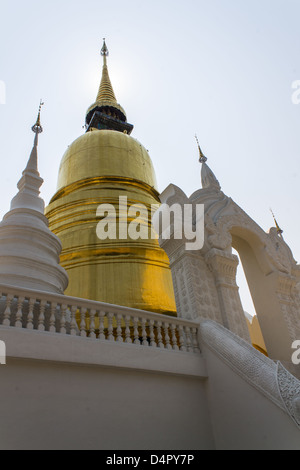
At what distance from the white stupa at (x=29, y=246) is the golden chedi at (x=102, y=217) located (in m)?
2.30

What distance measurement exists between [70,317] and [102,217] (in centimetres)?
585

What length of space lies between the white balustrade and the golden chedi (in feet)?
10.2

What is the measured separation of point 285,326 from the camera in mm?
6648

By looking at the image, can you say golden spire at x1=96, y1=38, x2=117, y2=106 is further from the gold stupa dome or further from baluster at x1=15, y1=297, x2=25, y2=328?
baluster at x1=15, y1=297, x2=25, y2=328

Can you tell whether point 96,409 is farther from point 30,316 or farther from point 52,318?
point 30,316

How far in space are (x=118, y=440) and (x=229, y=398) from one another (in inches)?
58.4

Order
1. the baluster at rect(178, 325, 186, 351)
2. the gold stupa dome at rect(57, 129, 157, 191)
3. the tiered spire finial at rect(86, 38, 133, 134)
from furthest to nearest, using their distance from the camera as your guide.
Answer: the tiered spire finial at rect(86, 38, 133, 134)
the gold stupa dome at rect(57, 129, 157, 191)
the baluster at rect(178, 325, 186, 351)

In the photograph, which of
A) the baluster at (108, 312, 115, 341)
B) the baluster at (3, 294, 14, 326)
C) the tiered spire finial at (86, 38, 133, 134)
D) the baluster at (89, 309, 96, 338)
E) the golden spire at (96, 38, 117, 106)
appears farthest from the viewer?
the golden spire at (96, 38, 117, 106)

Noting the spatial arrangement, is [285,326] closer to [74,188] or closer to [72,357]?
[72,357]

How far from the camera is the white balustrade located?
12.5 ft

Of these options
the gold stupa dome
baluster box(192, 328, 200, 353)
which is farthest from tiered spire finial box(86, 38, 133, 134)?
baluster box(192, 328, 200, 353)

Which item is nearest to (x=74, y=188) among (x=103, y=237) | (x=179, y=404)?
(x=103, y=237)

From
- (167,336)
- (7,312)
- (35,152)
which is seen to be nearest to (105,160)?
(35,152)

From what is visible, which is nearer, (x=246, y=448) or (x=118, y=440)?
(x=118, y=440)
